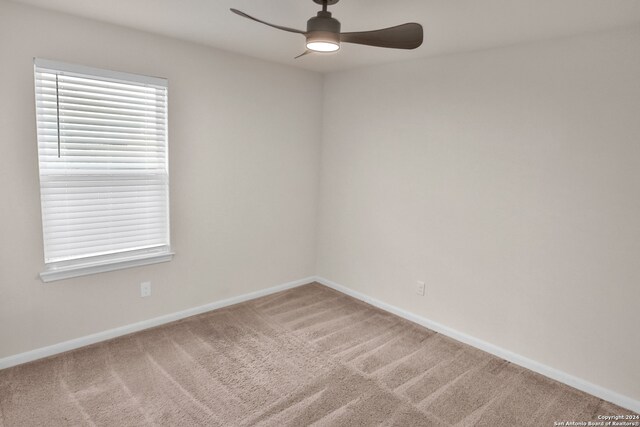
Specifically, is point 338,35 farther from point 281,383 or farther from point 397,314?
point 397,314

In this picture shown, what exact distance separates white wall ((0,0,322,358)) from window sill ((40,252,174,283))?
6cm

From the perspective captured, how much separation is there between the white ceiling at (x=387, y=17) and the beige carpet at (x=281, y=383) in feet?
7.56

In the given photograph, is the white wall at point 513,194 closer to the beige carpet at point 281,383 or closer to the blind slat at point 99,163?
the beige carpet at point 281,383

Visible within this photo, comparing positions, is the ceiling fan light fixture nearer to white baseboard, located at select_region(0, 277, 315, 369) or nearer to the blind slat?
the blind slat

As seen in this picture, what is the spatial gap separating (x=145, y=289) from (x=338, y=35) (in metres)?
2.49

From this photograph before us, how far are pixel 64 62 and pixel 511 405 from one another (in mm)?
3631

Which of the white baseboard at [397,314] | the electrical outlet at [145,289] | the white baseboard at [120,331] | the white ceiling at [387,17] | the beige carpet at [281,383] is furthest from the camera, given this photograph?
the electrical outlet at [145,289]

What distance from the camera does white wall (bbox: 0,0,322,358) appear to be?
251cm

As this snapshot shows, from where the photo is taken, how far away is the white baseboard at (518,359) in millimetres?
2473

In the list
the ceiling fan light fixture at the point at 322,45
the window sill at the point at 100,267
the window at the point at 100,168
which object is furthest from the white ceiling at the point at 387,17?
the window sill at the point at 100,267

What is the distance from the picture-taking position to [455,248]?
10.5ft

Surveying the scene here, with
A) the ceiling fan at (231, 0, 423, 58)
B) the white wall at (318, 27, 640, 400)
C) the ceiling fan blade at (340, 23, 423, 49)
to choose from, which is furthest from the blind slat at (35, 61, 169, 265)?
the white wall at (318, 27, 640, 400)

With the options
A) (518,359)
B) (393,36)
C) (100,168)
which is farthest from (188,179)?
(518,359)

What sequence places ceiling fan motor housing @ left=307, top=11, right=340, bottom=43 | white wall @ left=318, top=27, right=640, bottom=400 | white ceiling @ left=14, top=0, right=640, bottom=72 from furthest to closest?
white wall @ left=318, top=27, right=640, bottom=400, white ceiling @ left=14, top=0, right=640, bottom=72, ceiling fan motor housing @ left=307, top=11, right=340, bottom=43
